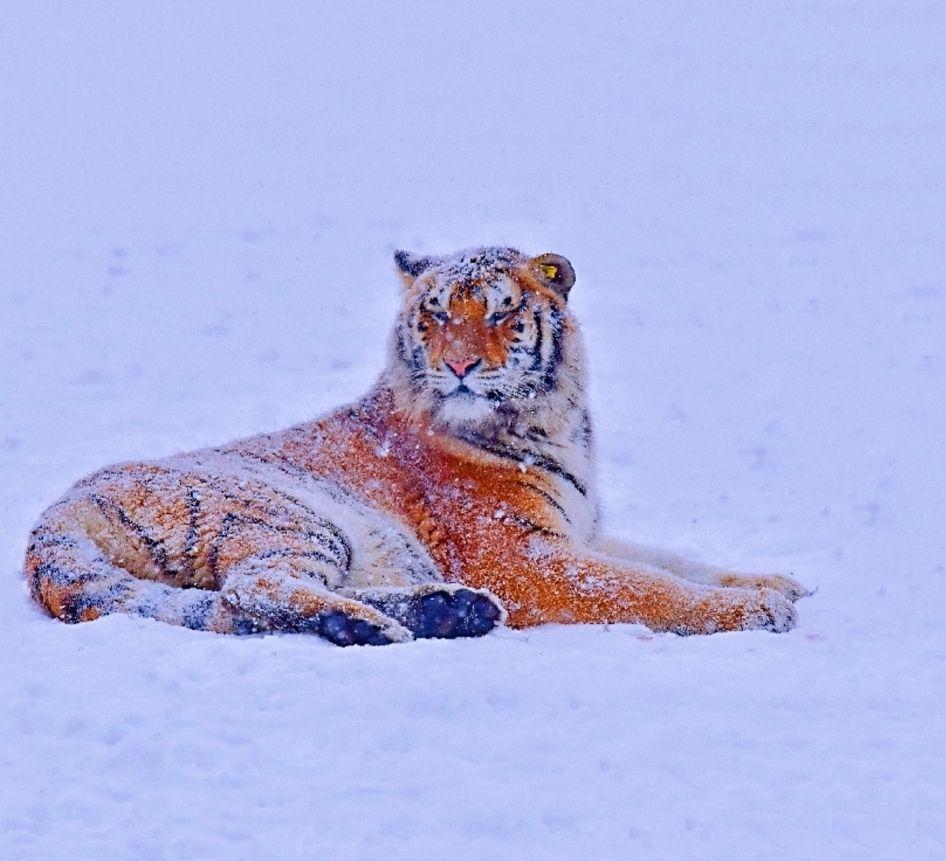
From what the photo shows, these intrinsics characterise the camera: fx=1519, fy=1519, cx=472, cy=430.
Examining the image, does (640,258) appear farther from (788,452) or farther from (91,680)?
(91,680)

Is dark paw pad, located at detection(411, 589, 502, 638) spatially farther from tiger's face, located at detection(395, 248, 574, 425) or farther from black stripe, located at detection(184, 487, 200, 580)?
tiger's face, located at detection(395, 248, 574, 425)

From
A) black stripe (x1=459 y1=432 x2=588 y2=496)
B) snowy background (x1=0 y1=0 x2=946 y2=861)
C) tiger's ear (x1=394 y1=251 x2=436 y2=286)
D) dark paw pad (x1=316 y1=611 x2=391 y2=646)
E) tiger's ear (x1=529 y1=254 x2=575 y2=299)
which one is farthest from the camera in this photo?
tiger's ear (x1=394 y1=251 x2=436 y2=286)

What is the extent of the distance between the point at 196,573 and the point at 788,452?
4954mm

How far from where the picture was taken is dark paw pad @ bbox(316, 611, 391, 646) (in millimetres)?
5195

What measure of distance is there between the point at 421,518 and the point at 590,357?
5.29 meters

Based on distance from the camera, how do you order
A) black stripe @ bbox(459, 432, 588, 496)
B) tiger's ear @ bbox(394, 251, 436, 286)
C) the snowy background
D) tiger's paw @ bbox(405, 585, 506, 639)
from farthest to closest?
1. tiger's ear @ bbox(394, 251, 436, 286)
2. black stripe @ bbox(459, 432, 588, 496)
3. tiger's paw @ bbox(405, 585, 506, 639)
4. the snowy background

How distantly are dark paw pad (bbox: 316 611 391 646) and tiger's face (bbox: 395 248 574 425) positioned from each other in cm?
148

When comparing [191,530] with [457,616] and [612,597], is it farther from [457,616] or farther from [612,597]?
[612,597]

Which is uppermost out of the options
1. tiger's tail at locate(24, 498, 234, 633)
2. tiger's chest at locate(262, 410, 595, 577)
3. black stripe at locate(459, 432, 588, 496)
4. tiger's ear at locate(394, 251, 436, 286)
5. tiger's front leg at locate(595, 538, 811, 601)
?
tiger's ear at locate(394, 251, 436, 286)

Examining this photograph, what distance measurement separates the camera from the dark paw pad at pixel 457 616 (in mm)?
5402

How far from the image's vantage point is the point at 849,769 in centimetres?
425

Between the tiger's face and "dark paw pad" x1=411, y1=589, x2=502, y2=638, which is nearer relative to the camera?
"dark paw pad" x1=411, y1=589, x2=502, y2=638

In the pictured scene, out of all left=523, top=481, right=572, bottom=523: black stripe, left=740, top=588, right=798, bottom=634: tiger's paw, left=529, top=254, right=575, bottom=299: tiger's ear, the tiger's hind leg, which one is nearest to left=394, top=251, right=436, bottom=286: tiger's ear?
left=529, top=254, right=575, bottom=299: tiger's ear

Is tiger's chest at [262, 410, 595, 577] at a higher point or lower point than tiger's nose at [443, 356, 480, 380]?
lower
